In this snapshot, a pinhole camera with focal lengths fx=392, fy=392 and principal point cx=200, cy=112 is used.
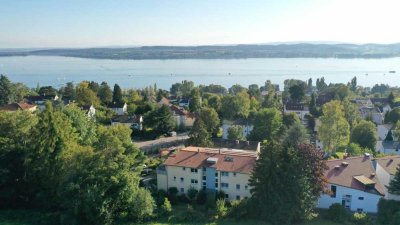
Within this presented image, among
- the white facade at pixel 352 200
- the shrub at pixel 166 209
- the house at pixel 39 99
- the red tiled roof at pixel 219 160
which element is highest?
the red tiled roof at pixel 219 160

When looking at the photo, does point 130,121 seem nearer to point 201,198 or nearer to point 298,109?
point 298,109

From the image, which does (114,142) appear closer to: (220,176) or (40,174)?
(40,174)

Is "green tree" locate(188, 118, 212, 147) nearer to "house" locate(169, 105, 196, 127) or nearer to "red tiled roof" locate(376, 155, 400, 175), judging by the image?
"red tiled roof" locate(376, 155, 400, 175)

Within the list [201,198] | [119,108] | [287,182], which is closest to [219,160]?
A: [201,198]

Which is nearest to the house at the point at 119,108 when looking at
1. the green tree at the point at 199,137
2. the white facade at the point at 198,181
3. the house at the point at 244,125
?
the house at the point at 244,125

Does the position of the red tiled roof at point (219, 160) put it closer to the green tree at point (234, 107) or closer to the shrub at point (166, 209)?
the shrub at point (166, 209)

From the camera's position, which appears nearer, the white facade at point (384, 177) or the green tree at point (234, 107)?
the white facade at point (384, 177)
